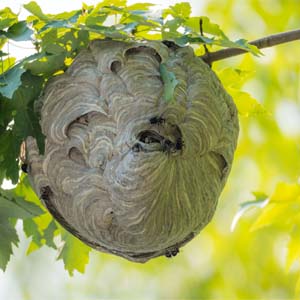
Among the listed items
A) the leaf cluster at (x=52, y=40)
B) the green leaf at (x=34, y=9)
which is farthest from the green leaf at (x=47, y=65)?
the green leaf at (x=34, y=9)

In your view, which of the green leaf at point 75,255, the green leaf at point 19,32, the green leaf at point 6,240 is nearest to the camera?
the green leaf at point 19,32

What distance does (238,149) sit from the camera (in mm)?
5344

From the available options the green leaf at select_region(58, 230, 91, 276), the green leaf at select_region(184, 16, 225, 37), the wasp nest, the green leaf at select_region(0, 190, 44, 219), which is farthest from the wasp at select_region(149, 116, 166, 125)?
the green leaf at select_region(58, 230, 91, 276)

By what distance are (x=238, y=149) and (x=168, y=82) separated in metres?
2.44

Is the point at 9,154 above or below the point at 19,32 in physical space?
below

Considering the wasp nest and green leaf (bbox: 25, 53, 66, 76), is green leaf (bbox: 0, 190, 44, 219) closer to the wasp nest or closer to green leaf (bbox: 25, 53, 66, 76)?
the wasp nest

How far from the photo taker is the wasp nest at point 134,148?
2855mm

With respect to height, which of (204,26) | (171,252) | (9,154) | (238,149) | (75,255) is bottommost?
(238,149)

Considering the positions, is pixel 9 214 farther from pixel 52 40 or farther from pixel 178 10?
pixel 178 10

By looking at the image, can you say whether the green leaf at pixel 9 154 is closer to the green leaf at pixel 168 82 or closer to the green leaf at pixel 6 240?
the green leaf at pixel 6 240

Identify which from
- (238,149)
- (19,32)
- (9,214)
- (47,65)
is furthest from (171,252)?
(238,149)

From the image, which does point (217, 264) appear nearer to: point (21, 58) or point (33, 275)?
point (33, 275)

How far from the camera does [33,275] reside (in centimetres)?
716

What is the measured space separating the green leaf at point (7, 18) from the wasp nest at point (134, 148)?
0.21m
